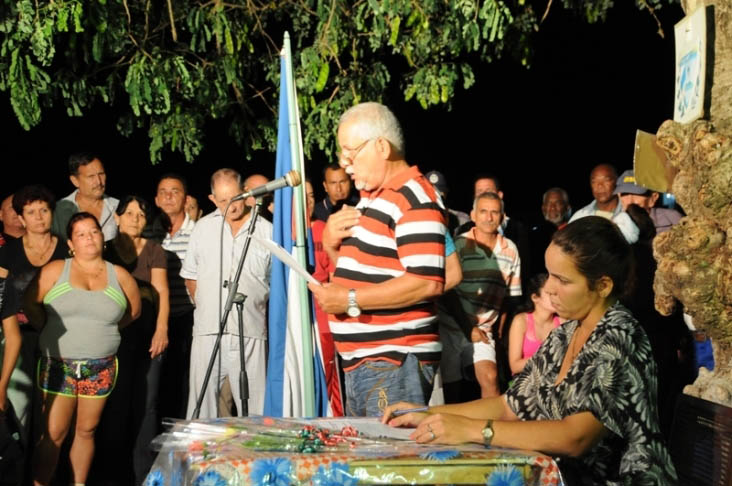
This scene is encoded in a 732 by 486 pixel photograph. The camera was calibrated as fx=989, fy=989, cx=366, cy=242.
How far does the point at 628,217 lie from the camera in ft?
26.3

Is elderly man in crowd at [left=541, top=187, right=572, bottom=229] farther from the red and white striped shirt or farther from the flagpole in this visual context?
the red and white striped shirt

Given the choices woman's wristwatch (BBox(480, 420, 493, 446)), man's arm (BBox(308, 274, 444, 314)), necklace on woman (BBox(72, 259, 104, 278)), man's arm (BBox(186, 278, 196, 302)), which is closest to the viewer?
woman's wristwatch (BBox(480, 420, 493, 446))

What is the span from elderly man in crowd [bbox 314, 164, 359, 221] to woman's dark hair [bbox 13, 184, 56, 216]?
2364mm

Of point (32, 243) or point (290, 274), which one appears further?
point (32, 243)

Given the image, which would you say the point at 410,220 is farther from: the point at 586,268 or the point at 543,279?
the point at 543,279

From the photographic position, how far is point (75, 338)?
682 centimetres

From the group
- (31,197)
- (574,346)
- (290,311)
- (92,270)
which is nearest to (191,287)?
(92,270)

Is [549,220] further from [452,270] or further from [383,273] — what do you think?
[383,273]

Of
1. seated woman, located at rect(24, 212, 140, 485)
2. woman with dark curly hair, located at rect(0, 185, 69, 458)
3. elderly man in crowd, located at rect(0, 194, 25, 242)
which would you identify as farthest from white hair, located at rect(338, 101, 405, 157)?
elderly man in crowd, located at rect(0, 194, 25, 242)

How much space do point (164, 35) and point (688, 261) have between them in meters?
6.22

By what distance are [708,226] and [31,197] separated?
494 centimetres

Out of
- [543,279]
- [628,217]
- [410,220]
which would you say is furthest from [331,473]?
[628,217]

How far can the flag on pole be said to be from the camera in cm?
625

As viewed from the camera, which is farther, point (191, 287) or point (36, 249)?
point (191, 287)
